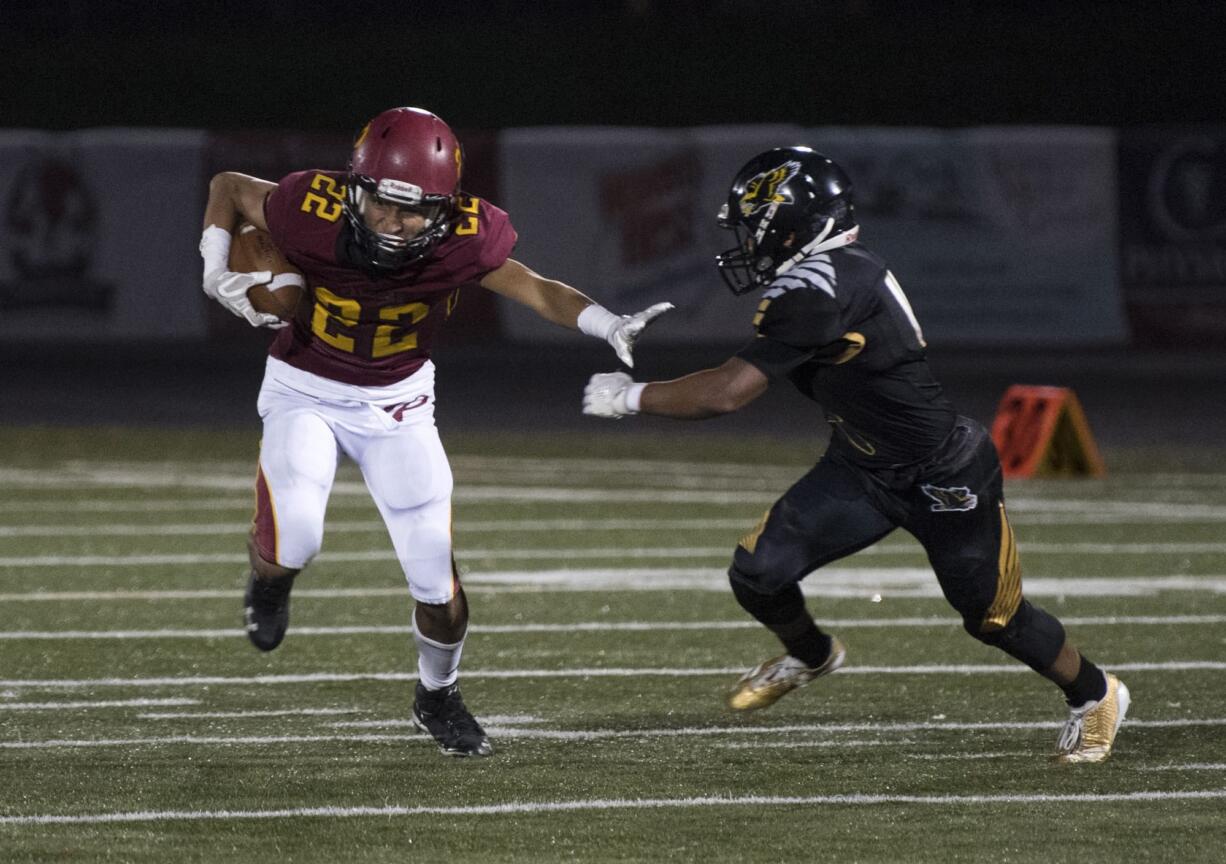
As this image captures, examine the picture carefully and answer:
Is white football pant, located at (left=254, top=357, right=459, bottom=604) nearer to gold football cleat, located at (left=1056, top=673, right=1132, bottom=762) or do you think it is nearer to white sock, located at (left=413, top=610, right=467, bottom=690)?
white sock, located at (left=413, top=610, right=467, bottom=690)

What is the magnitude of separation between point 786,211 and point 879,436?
535 mm

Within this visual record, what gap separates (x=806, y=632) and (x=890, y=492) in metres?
0.50

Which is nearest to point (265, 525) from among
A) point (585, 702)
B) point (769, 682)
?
point (585, 702)

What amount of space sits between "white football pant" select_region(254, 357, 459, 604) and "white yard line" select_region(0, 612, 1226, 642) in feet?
5.82

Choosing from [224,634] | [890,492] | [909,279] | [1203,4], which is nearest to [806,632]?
[890,492]

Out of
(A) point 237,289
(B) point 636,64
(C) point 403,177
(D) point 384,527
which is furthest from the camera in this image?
(B) point 636,64

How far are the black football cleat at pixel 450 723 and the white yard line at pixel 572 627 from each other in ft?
5.33

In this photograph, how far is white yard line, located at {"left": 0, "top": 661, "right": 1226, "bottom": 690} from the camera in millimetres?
5453

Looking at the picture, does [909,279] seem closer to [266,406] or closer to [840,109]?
[840,109]

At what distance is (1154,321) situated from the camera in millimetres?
15594

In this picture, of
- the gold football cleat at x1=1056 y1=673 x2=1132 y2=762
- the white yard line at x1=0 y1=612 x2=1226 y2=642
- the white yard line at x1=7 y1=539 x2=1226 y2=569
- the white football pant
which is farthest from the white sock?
the white yard line at x1=7 y1=539 x2=1226 y2=569

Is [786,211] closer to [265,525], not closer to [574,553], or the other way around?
[265,525]

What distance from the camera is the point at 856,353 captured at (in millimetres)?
4449

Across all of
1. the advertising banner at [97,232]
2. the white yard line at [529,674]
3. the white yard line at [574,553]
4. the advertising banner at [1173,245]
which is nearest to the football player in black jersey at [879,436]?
the white yard line at [529,674]
